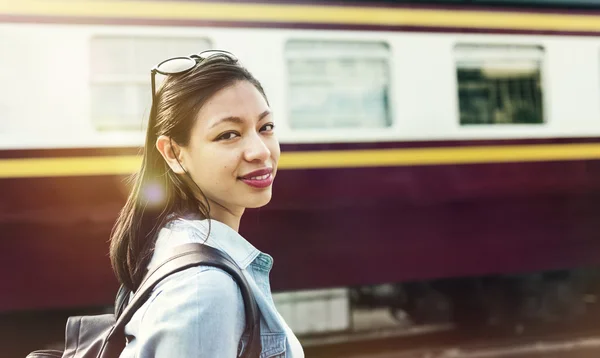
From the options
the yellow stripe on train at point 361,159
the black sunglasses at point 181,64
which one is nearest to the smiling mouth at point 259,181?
the black sunglasses at point 181,64

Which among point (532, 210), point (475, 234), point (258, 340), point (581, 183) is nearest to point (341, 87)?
point (475, 234)

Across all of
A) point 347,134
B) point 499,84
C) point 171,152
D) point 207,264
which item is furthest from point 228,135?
point 499,84

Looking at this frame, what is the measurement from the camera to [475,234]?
Answer: 4.74m

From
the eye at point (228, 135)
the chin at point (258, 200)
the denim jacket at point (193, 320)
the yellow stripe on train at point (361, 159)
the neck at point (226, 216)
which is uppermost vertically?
the yellow stripe on train at point (361, 159)

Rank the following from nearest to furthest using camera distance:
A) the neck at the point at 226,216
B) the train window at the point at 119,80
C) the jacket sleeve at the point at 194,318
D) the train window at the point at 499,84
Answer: the jacket sleeve at the point at 194,318 < the neck at the point at 226,216 < the train window at the point at 119,80 < the train window at the point at 499,84

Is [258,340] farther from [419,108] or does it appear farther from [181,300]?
[419,108]

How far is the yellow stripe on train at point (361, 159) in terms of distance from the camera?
3962 millimetres

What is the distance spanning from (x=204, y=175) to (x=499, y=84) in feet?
13.6

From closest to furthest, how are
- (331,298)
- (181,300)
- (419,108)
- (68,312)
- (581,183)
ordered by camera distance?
(181,300), (68,312), (419,108), (581,183), (331,298)

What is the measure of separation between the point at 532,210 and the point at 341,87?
1.84 m

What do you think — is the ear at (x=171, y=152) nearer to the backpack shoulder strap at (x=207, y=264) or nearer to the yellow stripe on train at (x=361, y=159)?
the backpack shoulder strap at (x=207, y=264)

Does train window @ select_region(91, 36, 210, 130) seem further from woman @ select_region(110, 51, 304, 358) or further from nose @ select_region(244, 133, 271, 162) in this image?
nose @ select_region(244, 133, 271, 162)

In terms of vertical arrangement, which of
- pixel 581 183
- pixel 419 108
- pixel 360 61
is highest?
pixel 360 61

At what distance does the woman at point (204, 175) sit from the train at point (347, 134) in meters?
2.94
